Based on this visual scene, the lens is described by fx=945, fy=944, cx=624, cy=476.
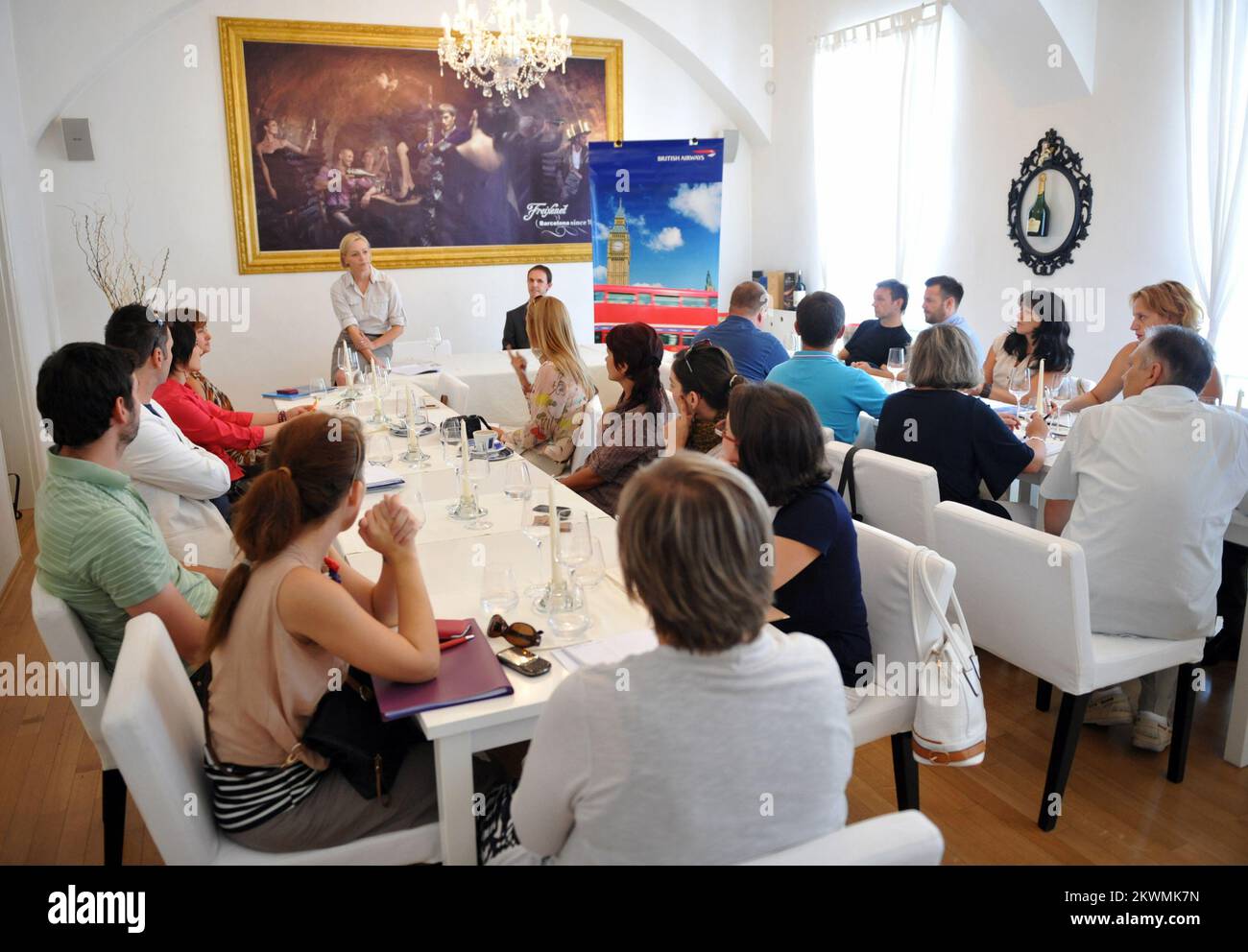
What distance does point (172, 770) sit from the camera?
175 centimetres

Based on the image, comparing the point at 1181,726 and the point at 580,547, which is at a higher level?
the point at 580,547

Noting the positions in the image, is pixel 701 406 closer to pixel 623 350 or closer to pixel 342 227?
pixel 623 350

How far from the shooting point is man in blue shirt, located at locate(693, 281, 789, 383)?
5.11 meters

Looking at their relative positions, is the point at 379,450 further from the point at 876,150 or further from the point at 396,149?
the point at 876,150

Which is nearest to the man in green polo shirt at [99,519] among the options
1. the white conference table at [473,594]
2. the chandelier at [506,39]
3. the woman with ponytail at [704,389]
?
the white conference table at [473,594]

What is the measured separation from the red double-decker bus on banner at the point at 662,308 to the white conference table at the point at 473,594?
3515 mm

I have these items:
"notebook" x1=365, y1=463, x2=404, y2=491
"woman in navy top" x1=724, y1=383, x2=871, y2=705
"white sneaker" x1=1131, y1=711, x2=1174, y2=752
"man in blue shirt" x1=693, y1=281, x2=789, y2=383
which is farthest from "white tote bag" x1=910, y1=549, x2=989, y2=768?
"man in blue shirt" x1=693, y1=281, x2=789, y2=383

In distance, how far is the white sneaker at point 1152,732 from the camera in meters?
3.04

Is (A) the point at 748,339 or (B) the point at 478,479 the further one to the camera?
(A) the point at 748,339

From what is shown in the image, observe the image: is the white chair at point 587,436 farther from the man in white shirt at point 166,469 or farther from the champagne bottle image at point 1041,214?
the champagne bottle image at point 1041,214

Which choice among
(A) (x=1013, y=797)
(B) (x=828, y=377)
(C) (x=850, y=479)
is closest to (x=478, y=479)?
(C) (x=850, y=479)

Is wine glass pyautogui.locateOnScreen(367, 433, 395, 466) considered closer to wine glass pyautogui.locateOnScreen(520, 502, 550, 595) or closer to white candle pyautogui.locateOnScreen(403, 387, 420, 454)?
white candle pyautogui.locateOnScreen(403, 387, 420, 454)

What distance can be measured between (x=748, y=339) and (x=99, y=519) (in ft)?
11.8

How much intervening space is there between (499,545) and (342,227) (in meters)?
5.39
